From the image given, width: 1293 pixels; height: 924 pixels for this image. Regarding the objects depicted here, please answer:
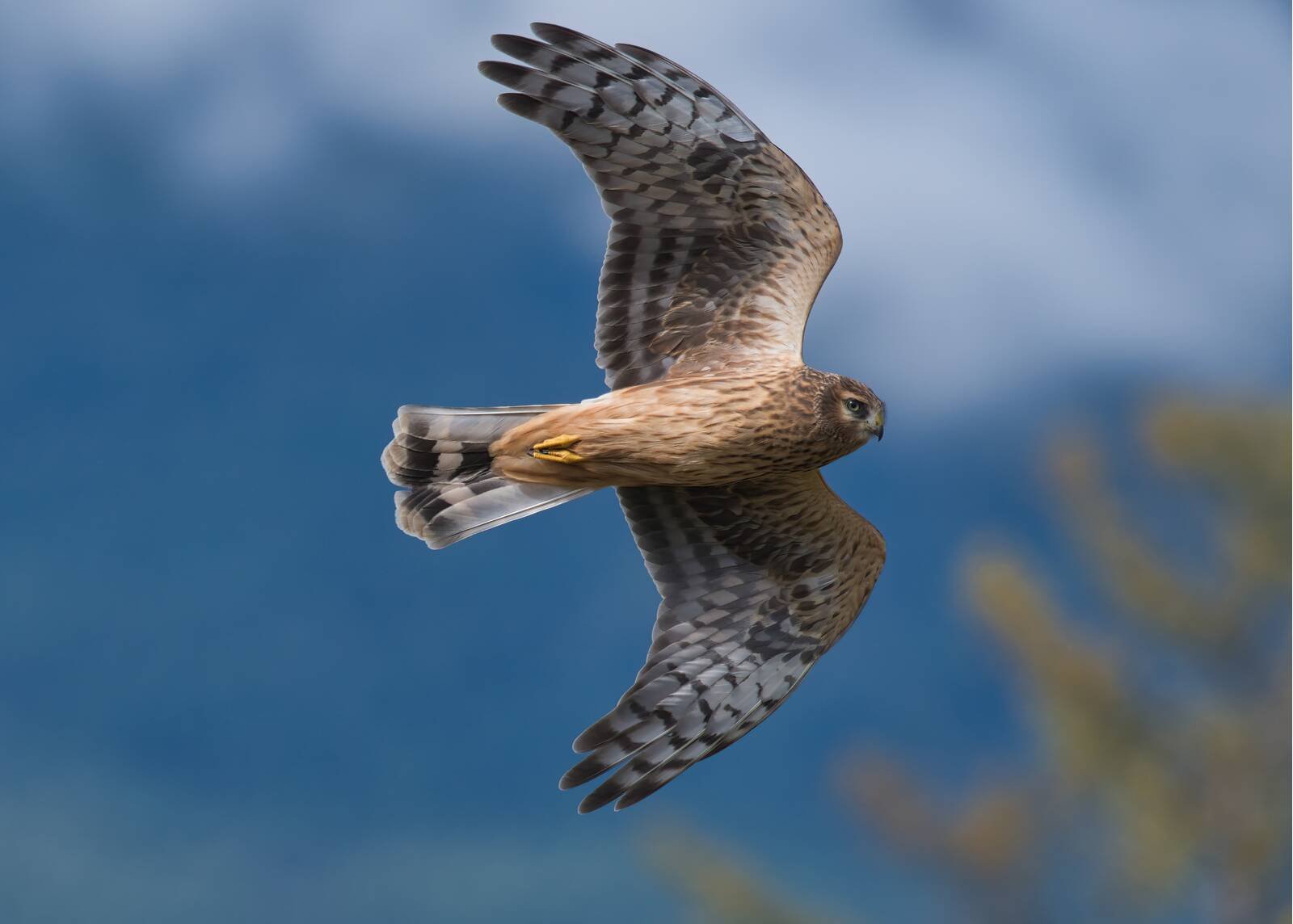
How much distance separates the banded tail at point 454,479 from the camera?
5.12m

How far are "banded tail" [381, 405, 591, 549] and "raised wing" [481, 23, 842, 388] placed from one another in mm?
443

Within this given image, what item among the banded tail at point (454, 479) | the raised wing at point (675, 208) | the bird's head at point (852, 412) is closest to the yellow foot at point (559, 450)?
the banded tail at point (454, 479)

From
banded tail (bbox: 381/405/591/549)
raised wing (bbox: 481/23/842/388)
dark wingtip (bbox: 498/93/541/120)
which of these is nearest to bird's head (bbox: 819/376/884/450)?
raised wing (bbox: 481/23/842/388)

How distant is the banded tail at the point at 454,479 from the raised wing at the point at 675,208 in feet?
1.45

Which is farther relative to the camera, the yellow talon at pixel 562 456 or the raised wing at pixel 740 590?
the raised wing at pixel 740 590

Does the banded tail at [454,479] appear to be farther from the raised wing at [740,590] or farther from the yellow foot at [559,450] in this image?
the raised wing at [740,590]

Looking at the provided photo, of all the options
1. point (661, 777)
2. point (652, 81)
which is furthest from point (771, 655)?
point (652, 81)

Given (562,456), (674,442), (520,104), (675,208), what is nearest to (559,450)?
(562,456)

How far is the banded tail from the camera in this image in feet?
16.8

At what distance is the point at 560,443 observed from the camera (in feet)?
16.2

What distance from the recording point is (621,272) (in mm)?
5133

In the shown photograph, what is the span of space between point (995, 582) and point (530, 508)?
3.99 meters

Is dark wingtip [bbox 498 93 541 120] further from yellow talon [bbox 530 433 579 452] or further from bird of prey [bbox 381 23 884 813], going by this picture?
yellow talon [bbox 530 433 579 452]

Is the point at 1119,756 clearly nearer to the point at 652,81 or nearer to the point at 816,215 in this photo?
the point at 816,215
